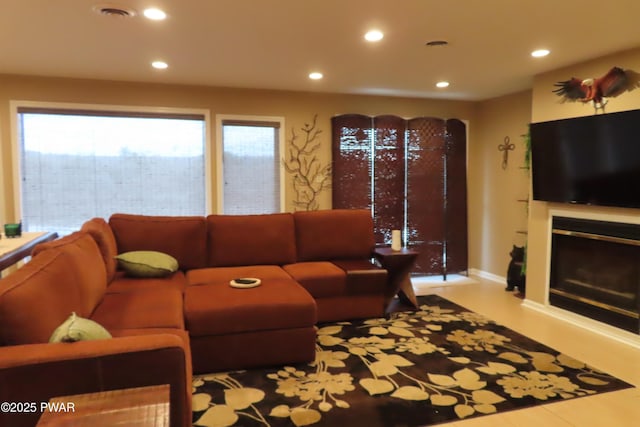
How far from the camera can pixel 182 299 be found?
3.12m

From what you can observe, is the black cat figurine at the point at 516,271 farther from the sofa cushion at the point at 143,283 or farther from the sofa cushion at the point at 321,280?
the sofa cushion at the point at 143,283

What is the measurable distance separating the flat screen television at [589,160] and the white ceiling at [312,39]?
58 cm

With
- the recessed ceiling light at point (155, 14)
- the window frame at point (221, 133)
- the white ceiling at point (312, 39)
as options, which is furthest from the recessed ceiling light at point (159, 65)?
the recessed ceiling light at point (155, 14)

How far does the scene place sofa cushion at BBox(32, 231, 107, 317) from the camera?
2445 millimetres

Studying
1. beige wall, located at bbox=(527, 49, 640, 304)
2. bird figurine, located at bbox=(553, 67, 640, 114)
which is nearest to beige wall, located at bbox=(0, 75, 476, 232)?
beige wall, located at bbox=(527, 49, 640, 304)

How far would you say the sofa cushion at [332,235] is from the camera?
4449 mm

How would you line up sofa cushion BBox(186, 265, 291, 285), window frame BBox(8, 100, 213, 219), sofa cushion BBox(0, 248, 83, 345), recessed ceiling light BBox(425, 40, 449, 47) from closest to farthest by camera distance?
sofa cushion BBox(0, 248, 83, 345) → recessed ceiling light BBox(425, 40, 449, 47) → sofa cushion BBox(186, 265, 291, 285) → window frame BBox(8, 100, 213, 219)

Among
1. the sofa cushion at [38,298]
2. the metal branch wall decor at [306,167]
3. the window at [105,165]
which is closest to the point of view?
the sofa cushion at [38,298]

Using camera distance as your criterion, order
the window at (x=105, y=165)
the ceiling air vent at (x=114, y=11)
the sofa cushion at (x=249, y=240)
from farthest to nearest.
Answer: the window at (x=105, y=165) < the sofa cushion at (x=249, y=240) < the ceiling air vent at (x=114, y=11)

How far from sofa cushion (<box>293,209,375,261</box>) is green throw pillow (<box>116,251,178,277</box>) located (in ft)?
4.34

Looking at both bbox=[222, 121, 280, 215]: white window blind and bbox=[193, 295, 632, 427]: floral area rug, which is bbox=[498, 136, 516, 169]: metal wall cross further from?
bbox=[222, 121, 280, 215]: white window blind

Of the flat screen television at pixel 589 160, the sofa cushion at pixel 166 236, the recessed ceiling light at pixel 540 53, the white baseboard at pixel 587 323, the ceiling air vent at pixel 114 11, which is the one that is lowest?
the white baseboard at pixel 587 323

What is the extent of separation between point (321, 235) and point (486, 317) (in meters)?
1.79

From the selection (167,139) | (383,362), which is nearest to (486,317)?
(383,362)
